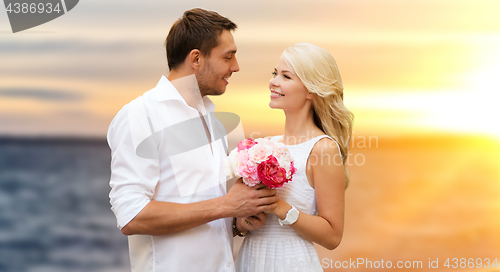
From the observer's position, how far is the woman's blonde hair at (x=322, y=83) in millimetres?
2475

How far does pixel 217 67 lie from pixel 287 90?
1.56ft

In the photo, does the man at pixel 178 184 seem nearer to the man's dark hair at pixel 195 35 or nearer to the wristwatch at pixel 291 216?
the man's dark hair at pixel 195 35

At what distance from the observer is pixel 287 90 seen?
250 centimetres

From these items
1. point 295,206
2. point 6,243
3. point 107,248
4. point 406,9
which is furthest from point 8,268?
point 406,9

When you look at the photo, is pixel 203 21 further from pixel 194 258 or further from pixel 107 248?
pixel 107 248

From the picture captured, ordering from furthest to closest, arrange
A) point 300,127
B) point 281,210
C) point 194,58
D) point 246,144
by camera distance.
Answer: point 300,127 → point 194,58 → point 281,210 → point 246,144

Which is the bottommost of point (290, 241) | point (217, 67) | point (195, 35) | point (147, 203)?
point (290, 241)

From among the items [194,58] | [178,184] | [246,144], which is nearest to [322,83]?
[246,144]

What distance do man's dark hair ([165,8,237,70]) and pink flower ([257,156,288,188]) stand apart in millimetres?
889

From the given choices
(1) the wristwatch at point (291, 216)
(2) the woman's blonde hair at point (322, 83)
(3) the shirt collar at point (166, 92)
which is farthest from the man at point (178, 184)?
(2) the woman's blonde hair at point (322, 83)

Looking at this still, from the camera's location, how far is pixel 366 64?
4.37 meters

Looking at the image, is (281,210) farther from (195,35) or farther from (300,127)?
(195,35)

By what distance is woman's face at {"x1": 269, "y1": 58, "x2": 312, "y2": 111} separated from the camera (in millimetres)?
2500

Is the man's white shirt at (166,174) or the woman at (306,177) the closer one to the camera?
the man's white shirt at (166,174)
